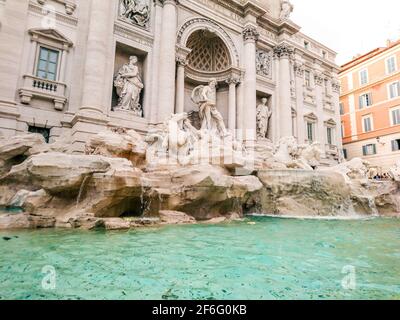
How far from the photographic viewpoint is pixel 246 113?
48.5 feet

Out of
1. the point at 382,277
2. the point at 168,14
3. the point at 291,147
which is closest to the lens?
the point at 382,277

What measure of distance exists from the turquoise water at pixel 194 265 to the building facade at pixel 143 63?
6.58 metres

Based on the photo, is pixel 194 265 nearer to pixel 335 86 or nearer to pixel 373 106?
pixel 335 86

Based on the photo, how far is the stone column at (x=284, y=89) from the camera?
54.2 ft

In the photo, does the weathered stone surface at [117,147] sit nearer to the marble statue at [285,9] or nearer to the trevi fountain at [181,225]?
the trevi fountain at [181,225]

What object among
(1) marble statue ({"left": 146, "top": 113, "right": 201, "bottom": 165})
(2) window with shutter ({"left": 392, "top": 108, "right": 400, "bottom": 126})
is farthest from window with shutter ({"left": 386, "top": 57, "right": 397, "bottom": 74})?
(1) marble statue ({"left": 146, "top": 113, "right": 201, "bottom": 165})

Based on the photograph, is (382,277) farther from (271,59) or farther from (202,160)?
(271,59)

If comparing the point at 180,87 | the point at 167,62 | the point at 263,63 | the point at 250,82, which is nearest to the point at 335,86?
the point at 263,63

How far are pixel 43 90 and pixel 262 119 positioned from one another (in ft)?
38.5

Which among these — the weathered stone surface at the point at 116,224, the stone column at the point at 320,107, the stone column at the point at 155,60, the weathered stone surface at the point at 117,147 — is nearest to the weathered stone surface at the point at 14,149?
the weathered stone surface at the point at 117,147

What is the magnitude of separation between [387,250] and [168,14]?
499 inches

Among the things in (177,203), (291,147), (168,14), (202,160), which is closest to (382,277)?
(177,203)

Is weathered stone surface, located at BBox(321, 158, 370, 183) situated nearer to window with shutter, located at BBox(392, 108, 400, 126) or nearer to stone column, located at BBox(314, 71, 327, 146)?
stone column, located at BBox(314, 71, 327, 146)

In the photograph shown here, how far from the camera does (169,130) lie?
763 centimetres
